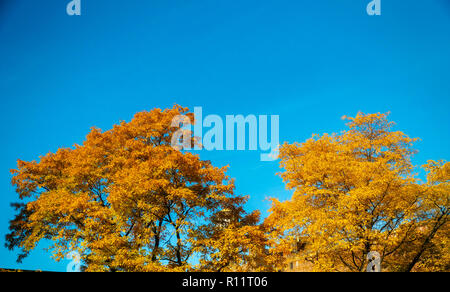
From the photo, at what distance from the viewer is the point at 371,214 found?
1784 cm

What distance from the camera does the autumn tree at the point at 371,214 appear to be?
1666 cm

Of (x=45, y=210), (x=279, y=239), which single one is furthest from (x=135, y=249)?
(x=279, y=239)

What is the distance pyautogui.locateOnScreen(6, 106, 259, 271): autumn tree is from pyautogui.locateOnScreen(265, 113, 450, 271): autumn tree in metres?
3.75

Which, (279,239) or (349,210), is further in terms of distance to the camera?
(279,239)

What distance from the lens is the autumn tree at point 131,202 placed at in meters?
18.2

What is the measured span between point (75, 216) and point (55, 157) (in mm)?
6142

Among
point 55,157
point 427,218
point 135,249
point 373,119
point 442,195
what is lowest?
point 135,249

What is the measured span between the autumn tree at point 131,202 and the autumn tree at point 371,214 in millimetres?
3746

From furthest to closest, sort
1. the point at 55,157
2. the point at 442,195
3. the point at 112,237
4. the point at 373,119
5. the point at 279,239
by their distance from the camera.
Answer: the point at 55,157 → the point at 373,119 → the point at 279,239 → the point at 112,237 → the point at 442,195

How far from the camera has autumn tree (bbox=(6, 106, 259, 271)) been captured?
18250 millimetres

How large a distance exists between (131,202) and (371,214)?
1421cm
